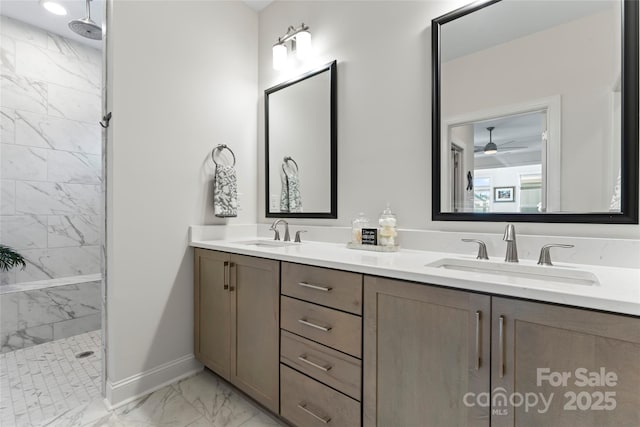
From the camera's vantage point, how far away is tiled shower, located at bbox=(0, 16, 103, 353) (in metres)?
2.52

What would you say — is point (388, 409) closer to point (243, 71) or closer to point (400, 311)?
point (400, 311)

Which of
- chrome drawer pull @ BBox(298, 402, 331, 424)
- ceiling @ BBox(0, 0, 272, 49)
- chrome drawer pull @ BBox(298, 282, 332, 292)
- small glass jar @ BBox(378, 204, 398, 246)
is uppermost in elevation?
ceiling @ BBox(0, 0, 272, 49)

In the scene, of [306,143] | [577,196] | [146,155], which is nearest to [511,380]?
[577,196]

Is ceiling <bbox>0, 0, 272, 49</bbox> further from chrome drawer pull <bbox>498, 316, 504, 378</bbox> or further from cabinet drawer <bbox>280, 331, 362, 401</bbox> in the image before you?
chrome drawer pull <bbox>498, 316, 504, 378</bbox>

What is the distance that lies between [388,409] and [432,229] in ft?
2.80

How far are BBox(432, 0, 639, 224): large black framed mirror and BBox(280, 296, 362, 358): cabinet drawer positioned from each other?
731mm

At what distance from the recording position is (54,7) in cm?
247

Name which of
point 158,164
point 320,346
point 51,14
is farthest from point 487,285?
point 51,14

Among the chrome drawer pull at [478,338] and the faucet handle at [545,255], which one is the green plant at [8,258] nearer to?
the chrome drawer pull at [478,338]

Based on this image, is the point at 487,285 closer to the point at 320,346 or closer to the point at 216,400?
the point at 320,346

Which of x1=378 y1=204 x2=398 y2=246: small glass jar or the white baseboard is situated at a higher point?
x1=378 y1=204 x2=398 y2=246: small glass jar

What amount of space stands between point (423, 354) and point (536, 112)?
42.7 inches

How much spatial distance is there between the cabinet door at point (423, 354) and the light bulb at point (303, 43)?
1.66 meters

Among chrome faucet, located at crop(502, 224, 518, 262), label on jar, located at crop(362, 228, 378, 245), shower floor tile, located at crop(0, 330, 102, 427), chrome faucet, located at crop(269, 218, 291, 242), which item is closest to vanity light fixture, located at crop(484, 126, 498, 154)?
chrome faucet, located at crop(502, 224, 518, 262)
